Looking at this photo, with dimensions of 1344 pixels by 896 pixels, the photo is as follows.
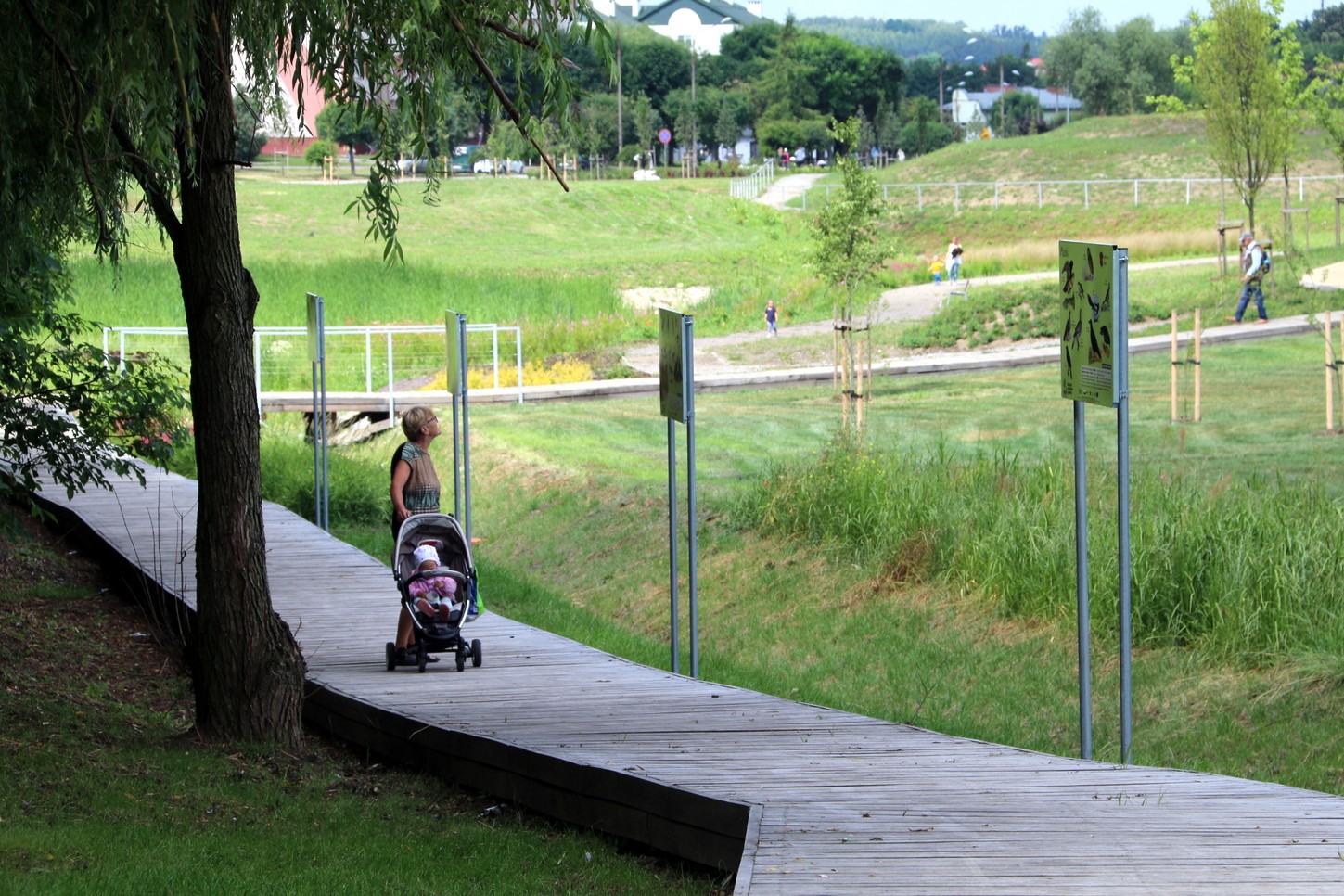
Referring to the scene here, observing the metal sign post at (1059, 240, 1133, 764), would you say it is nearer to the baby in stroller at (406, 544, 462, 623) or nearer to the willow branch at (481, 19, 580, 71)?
the willow branch at (481, 19, 580, 71)

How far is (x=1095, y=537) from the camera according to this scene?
41.1ft

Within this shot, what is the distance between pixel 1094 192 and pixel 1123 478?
58.5 metres

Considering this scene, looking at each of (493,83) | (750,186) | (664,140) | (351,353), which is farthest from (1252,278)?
(664,140)

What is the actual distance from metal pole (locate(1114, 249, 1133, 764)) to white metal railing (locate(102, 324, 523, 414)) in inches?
735

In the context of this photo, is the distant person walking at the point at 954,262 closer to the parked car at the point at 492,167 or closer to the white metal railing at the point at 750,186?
the white metal railing at the point at 750,186

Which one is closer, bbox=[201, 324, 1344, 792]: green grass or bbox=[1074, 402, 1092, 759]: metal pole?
bbox=[1074, 402, 1092, 759]: metal pole

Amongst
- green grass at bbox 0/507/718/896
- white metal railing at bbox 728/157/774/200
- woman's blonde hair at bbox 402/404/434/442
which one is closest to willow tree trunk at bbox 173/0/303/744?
green grass at bbox 0/507/718/896

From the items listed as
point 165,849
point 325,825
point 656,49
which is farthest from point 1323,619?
point 656,49

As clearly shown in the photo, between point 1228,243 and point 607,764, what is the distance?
4212 centimetres

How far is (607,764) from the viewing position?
6695 millimetres

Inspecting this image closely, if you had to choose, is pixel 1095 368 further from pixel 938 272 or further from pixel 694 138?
pixel 694 138

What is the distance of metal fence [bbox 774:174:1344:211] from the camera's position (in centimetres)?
5694

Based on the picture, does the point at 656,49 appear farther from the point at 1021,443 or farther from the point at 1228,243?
the point at 1021,443

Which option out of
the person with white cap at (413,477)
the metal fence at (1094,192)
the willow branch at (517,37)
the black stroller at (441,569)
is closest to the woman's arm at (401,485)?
the person with white cap at (413,477)
